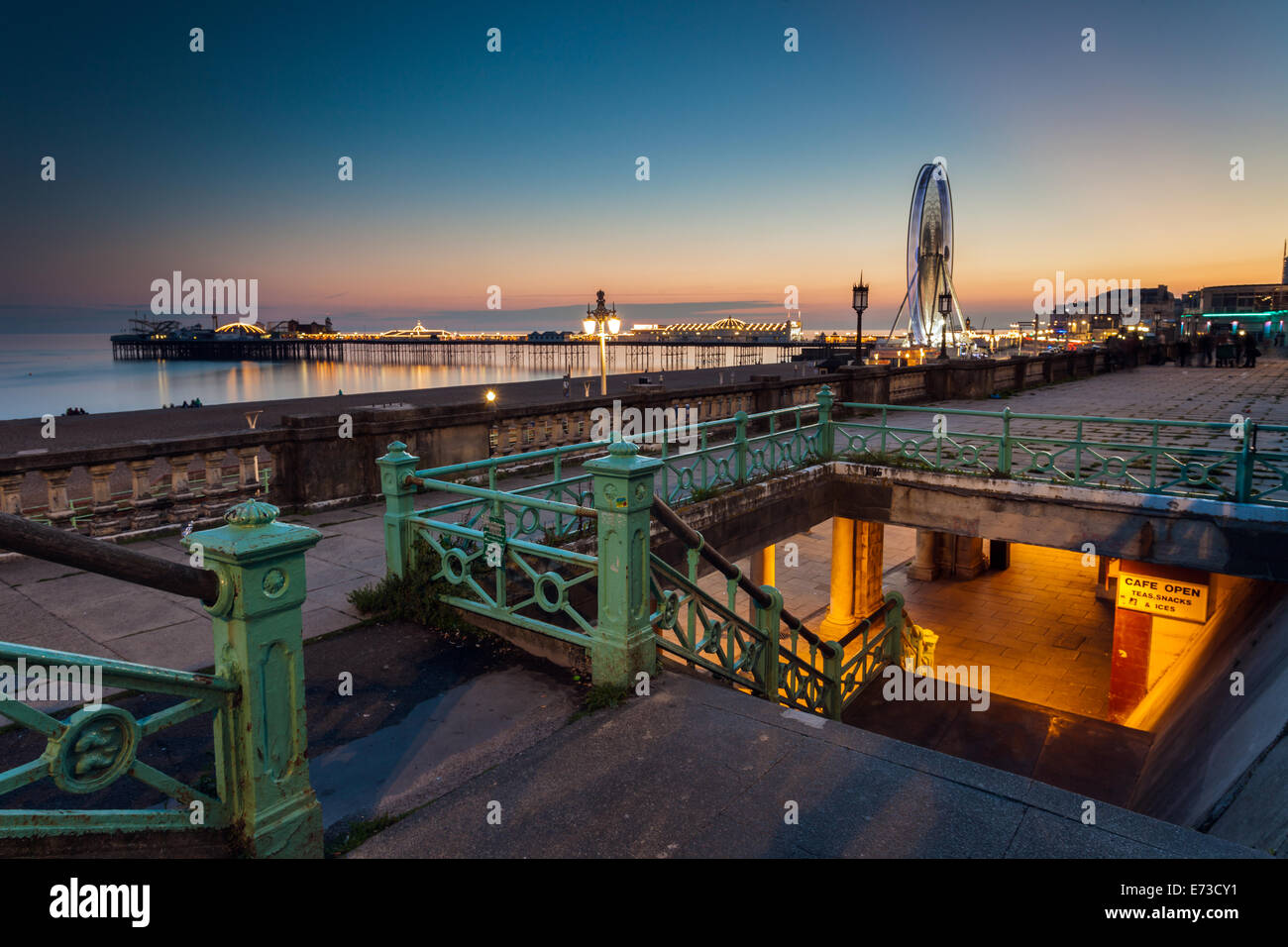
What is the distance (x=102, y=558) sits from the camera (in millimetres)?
2602

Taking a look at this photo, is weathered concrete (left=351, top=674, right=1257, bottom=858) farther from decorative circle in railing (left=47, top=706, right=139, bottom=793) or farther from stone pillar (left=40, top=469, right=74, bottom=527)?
stone pillar (left=40, top=469, right=74, bottom=527)

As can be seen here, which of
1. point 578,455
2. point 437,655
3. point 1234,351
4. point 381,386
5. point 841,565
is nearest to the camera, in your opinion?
point 437,655

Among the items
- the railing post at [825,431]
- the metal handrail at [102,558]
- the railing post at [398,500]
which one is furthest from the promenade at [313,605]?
the metal handrail at [102,558]

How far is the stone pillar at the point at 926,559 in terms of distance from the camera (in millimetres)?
23922

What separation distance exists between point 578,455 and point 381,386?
92.1m

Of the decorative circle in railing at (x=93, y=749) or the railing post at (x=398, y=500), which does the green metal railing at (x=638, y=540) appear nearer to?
the railing post at (x=398, y=500)

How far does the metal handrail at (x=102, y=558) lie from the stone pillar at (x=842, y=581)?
48.2 feet

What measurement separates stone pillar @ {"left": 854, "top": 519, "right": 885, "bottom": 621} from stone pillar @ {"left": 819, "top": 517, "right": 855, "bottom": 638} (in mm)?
128

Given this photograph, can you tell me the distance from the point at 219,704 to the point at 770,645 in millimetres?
4902

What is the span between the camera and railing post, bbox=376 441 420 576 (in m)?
6.83

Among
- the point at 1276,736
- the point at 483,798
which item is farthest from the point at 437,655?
the point at 1276,736
